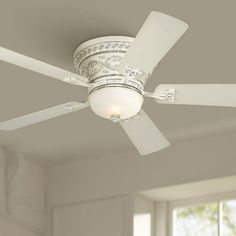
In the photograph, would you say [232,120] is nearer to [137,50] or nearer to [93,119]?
[93,119]

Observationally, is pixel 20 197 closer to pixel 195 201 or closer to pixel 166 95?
pixel 195 201

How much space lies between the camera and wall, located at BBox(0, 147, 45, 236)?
386 centimetres

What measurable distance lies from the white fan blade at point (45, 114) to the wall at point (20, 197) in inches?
42.4

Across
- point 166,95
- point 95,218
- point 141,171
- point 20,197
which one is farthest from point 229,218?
point 166,95

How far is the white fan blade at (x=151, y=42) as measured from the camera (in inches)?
92.8

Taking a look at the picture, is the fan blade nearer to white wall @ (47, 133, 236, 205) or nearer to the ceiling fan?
the ceiling fan

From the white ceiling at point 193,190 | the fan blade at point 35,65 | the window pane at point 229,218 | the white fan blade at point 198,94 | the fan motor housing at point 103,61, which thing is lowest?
the window pane at point 229,218

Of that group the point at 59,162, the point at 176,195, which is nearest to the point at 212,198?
the point at 176,195

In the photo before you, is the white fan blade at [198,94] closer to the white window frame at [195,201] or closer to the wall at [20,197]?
the white window frame at [195,201]

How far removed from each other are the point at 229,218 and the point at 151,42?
1582 millimetres

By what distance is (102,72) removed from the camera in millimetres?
2742

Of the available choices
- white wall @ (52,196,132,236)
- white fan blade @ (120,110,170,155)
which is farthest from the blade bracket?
white wall @ (52,196,132,236)

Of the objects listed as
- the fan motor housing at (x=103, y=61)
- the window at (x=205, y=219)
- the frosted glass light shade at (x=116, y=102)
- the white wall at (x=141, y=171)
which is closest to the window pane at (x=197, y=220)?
the window at (x=205, y=219)

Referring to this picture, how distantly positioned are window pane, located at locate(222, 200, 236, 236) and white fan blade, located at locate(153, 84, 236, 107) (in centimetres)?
128
